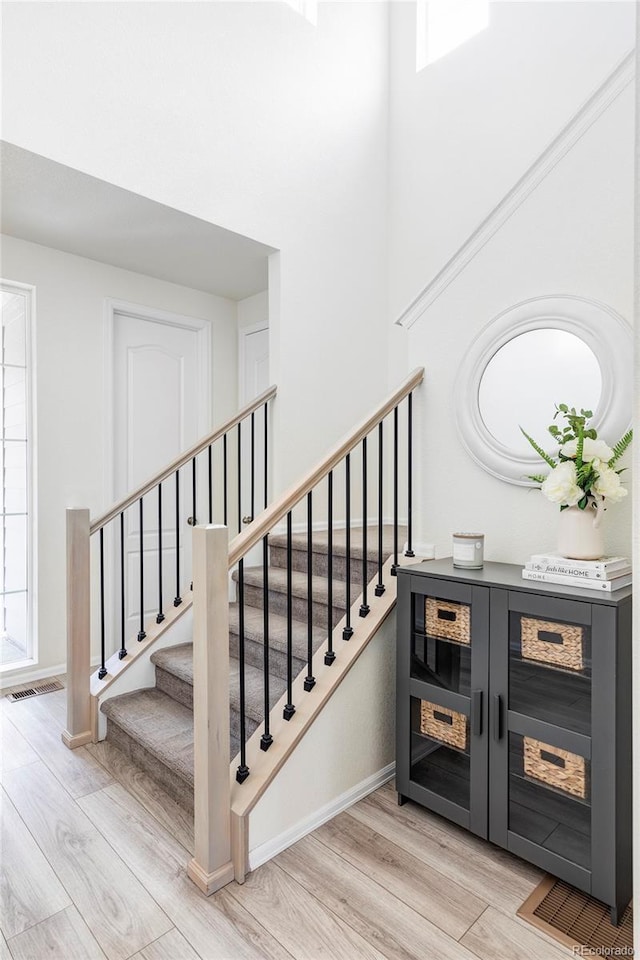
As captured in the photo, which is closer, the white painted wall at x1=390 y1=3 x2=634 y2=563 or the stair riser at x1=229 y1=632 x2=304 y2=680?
the white painted wall at x1=390 y1=3 x2=634 y2=563

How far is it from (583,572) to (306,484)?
35.7 inches

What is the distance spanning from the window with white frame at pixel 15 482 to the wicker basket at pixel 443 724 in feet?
8.11

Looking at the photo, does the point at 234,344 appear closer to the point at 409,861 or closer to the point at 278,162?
the point at 278,162

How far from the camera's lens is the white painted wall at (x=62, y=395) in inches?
128

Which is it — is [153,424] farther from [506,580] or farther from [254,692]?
[506,580]

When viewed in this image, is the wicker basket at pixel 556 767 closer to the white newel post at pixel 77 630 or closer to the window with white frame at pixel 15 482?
the white newel post at pixel 77 630

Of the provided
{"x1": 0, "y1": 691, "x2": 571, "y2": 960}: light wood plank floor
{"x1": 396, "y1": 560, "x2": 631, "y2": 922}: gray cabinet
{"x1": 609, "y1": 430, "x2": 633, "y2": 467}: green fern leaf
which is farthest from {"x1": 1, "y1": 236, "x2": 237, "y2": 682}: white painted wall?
{"x1": 609, "y1": 430, "x2": 633, "y2": 467}: green fern leaf

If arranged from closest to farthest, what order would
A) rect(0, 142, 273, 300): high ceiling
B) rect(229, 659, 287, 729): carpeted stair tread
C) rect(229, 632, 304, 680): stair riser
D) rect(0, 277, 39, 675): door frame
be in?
rect(229, 659, 287, 729): carpeted stair tread, rect(229, 632, 304, 680): stair riser, rect(0, 142, 273, 300): high ceiling, rect(0, 277, 39, 675): door frame

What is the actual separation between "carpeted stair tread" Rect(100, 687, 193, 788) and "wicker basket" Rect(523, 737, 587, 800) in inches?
46.0

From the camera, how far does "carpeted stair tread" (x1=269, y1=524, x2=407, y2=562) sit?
2.64 meters

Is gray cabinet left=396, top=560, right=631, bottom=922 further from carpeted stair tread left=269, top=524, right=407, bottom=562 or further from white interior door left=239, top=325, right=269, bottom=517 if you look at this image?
white interior door left=239, top=325, right=269, bottom=517

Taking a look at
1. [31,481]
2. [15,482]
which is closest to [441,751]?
[31,481]

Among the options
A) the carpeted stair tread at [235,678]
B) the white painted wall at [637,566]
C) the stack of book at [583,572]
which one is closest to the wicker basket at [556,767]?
the stack of book at [583,572]

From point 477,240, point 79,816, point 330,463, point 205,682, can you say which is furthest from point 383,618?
point 477,240
